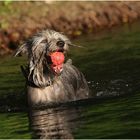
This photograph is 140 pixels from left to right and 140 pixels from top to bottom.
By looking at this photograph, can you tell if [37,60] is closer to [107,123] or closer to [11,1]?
[107,123]

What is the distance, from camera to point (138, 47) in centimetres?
2359

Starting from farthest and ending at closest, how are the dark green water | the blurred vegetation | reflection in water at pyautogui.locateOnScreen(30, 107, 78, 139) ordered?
the blurred vegetation
the dark green water
reflection in water at pyautogui.locateOnScreen(30, 107, 78, 139)

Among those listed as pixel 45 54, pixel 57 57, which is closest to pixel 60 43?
pixel 57 57

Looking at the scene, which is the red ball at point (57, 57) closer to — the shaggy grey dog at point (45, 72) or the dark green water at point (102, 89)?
the shaggy grey dog at point (45, 72)

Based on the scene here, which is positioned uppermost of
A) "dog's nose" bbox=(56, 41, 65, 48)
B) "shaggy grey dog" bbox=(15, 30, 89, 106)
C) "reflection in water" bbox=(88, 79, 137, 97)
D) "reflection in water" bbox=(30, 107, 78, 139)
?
"dog's nose" bbox=(56, 41, 65, 48)

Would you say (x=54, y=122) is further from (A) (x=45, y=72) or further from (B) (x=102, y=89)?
(B) (x=102, y=89)

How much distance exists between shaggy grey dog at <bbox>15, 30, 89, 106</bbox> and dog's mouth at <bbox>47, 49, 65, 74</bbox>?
0.02m

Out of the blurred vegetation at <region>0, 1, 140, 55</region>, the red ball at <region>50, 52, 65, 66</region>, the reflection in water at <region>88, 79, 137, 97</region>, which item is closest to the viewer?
the red ball at <region>50, 52, 65, 66</region>

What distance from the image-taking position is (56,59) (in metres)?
14.8

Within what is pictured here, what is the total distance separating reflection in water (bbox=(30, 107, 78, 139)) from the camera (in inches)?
500

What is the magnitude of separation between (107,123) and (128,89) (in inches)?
174

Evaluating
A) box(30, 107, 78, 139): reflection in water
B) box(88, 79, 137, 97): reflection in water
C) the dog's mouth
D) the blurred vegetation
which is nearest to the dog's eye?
the dog's mouth

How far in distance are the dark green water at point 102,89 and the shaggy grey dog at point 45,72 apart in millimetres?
468

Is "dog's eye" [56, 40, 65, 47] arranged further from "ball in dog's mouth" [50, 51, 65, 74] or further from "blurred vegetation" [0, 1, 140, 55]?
"blurred vegetation" [0, 1, 140, 55]
